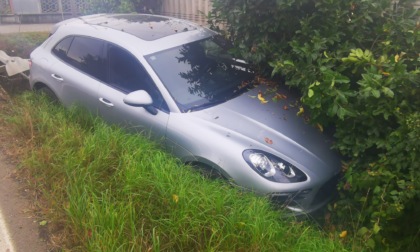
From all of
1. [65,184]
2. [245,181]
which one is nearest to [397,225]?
[245,181]

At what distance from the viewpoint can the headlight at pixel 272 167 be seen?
11.1 ft

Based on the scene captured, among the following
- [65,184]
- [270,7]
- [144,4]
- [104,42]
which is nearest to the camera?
[65,184]

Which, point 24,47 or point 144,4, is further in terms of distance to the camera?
point 144,4

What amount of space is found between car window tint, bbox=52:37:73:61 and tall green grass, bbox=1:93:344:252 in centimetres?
149

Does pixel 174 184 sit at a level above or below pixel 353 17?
below

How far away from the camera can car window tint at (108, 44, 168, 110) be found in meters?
4.09

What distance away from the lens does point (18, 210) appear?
340 cm

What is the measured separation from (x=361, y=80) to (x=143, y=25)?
2808 mm

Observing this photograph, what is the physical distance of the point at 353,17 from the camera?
3883mm

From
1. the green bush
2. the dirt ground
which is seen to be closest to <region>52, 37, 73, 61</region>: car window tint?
the dirt ground

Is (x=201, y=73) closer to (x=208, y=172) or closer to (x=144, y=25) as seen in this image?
(x=144, y=25)

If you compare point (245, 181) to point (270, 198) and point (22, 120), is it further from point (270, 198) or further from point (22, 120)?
point (22, 120)

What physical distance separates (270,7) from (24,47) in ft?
17.8

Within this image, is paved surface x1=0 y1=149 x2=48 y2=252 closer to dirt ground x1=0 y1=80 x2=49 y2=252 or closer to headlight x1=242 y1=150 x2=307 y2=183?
dirt ground x1=0 y1=80 x2=49 y2=252
